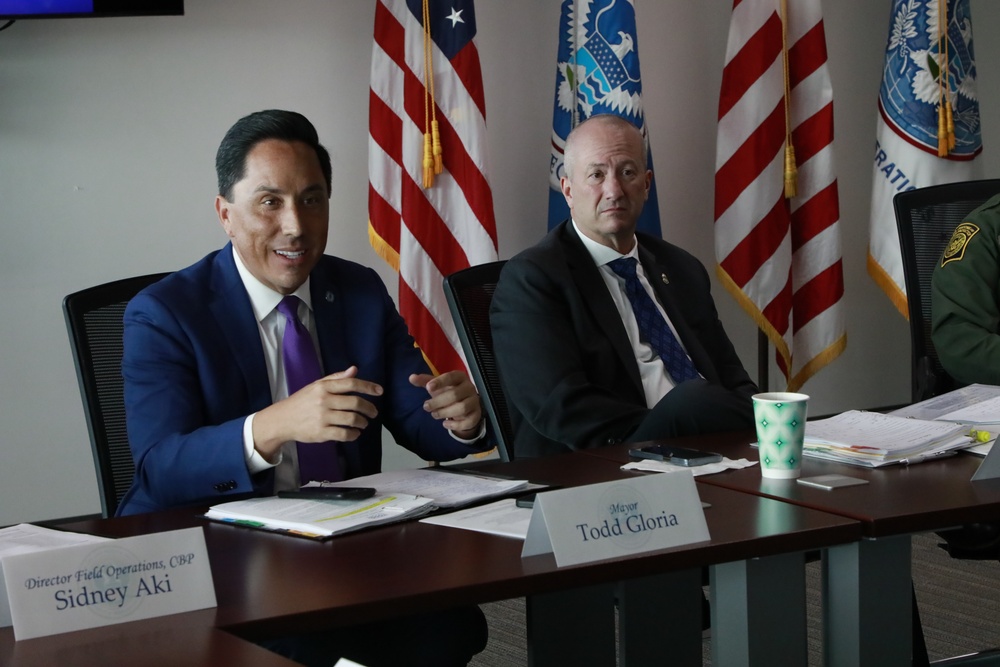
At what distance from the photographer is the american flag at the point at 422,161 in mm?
3910

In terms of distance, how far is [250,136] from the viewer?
1.90 m

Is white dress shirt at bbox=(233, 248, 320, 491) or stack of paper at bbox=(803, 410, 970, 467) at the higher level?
white dress shirt at bbox=(233, 248, 320, 491)

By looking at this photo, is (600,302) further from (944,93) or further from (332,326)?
(944,93)

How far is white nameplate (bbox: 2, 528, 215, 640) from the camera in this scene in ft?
3.38

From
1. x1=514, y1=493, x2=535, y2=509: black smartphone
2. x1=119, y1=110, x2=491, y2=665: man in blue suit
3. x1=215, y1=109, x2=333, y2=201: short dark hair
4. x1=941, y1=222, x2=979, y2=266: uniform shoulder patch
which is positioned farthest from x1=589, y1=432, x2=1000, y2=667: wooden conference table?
x1=941, y1=222, x2=979, y2=266: uniform shoulder patch

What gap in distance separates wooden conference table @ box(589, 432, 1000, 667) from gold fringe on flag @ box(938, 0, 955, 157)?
3.09m


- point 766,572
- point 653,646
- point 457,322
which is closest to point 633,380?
point 457,322

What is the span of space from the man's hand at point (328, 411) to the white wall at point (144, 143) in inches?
95.8

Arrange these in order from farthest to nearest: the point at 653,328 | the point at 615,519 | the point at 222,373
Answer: the point at 653,328 < the point at 222,373 < the point at 615,519

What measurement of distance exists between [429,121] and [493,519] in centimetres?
269

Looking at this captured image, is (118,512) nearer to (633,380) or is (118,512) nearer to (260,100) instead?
(633,380)

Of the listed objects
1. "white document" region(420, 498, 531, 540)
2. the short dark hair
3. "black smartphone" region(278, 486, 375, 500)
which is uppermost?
the short dark hair

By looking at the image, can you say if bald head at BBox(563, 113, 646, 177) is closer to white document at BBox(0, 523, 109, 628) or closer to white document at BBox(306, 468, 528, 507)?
white document at BBox(306, 468, 528, 507)

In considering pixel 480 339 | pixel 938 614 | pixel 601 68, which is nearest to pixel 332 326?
pixel 480 339
